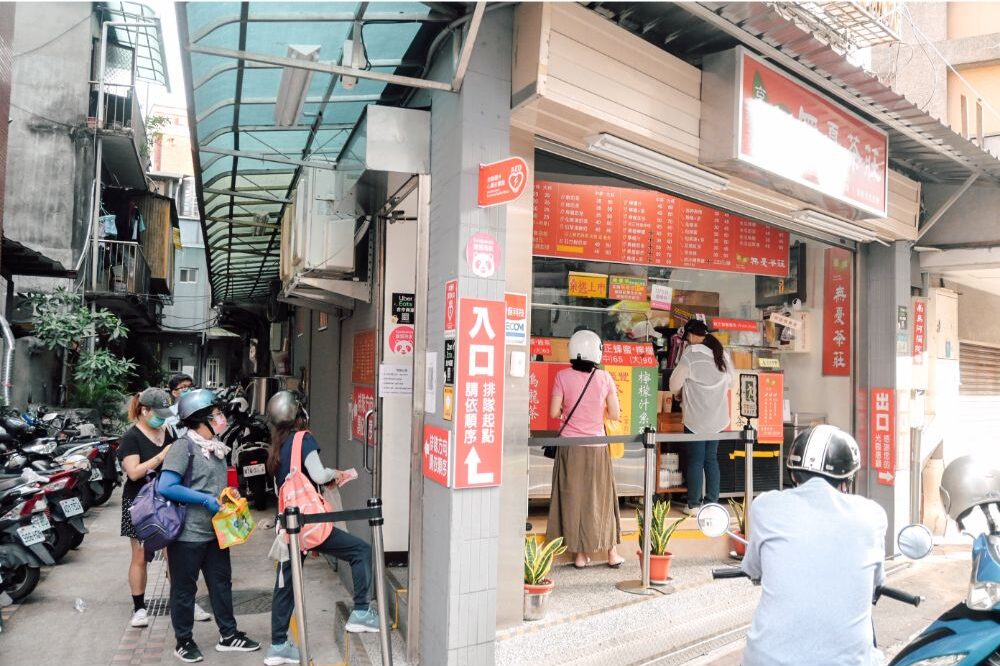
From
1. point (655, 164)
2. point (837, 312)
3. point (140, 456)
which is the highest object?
point (655, 164)

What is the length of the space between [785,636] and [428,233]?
124 inches

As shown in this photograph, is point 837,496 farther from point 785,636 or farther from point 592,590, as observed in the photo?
point 592,590

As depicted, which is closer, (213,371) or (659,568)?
(659,568)

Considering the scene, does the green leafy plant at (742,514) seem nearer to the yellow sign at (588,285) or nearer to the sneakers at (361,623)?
the yellow sign at (588,285)

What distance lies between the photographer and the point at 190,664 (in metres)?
5.08

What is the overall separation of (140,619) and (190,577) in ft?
4.00

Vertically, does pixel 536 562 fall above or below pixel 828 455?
below

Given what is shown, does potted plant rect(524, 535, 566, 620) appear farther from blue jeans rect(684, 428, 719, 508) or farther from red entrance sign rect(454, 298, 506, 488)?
blue jeans rect(684, 428, 719, 508)

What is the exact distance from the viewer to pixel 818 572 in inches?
100

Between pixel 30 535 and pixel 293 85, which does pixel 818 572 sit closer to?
pixel 293 85

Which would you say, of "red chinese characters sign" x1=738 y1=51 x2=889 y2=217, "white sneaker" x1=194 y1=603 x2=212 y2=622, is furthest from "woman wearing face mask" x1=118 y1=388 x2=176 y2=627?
"red chinese characters sign" x1=738 y1=51 x2=889 y2=217

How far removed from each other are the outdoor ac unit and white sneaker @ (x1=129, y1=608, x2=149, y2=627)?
3182 millimetres

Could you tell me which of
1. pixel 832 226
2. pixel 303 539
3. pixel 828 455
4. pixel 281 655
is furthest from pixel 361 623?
pixel 832 226

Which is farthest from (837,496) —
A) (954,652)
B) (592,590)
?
(592,590)
